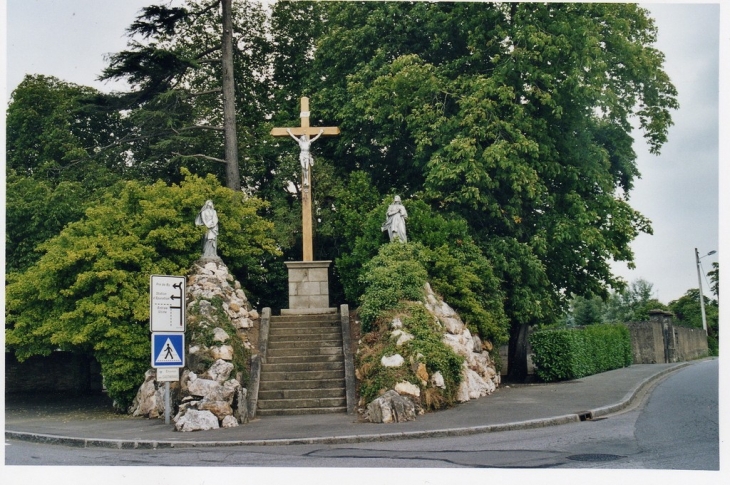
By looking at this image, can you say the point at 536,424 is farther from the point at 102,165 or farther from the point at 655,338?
the point at 655,338

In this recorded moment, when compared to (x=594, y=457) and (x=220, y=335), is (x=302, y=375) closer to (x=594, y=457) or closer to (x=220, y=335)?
(x=220, y=335)

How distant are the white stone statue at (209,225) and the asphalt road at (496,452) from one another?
281 inches

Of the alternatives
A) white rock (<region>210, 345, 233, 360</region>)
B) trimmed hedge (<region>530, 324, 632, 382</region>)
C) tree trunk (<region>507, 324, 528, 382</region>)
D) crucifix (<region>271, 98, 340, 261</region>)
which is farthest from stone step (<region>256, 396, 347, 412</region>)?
tree trunk (<region>507, 324, 528, 382</region>)

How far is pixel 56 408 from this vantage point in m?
20.0

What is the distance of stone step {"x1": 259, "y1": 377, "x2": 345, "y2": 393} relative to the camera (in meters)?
16.2

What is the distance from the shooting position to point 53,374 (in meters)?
25.3

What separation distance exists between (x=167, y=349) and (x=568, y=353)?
39.5 feet

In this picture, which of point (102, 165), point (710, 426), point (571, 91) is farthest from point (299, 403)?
point (102, 165)

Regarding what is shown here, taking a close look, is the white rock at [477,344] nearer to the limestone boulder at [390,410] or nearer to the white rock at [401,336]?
the white rock at [401,336]

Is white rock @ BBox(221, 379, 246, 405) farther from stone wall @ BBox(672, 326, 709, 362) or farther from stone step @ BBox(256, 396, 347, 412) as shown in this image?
stone wall @ BBox(672, 326, 709, 362)

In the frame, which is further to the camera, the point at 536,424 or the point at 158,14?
the point at 158,14

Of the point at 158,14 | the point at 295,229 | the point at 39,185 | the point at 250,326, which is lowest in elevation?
the point at 250,326

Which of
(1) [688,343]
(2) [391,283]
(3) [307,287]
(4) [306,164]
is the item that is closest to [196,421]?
(2) [391,283]

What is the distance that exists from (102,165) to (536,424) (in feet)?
57.3
